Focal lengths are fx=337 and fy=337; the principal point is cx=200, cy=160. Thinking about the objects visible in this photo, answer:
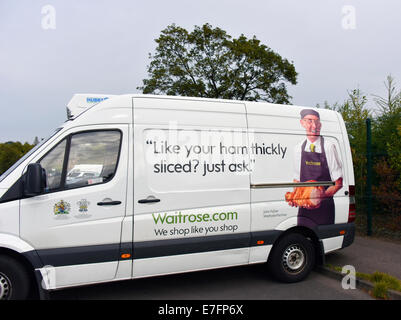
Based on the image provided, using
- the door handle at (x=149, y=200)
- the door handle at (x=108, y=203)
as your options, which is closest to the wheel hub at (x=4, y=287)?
the door handle at (x=108, y=203)

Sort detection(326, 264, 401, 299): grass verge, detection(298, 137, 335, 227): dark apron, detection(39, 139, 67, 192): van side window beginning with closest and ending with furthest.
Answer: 1. detection(39, 139, 67, 192): van side window
2. detection(326, 264, 401, 299): grass verge
3. detection(298, 137, 335, 227): dark apron

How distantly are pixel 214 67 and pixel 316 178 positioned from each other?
71.6ft

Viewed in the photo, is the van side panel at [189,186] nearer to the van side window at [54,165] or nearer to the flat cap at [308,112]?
the van side window at [54,165]

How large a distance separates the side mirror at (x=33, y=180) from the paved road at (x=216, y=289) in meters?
1.62

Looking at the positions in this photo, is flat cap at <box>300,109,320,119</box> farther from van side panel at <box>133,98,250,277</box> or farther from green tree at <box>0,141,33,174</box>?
green tree at <box>0,141,33,174</box>

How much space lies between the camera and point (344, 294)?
14.9ft

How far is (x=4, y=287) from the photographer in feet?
12.1

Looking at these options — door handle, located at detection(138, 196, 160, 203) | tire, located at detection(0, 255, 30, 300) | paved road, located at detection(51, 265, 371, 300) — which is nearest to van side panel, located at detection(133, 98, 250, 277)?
door handle, located at detection(138, 196, 160, 203)

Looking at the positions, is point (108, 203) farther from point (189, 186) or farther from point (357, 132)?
point (357, 132)

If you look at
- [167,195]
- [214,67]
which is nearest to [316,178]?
[167,195]

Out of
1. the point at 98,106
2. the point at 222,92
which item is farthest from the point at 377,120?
the point at 222,92

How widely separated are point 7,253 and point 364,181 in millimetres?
8071

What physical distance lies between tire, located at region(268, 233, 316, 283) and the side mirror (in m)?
3.21

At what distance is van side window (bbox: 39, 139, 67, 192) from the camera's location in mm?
3857
